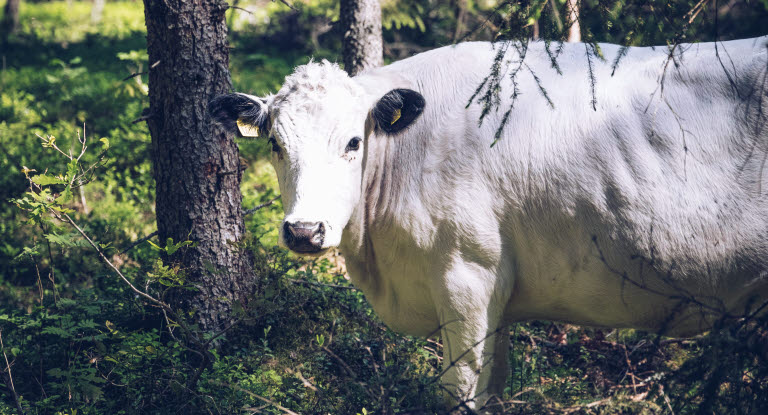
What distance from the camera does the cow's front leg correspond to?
13.2ft

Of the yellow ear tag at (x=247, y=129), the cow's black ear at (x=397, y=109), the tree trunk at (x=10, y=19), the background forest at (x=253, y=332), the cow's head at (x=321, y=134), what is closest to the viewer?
the background forest at (x=253, y=332)

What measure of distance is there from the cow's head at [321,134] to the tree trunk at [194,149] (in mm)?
777

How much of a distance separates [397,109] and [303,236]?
3.80 feet

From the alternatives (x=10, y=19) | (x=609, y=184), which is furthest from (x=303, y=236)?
(x=10, y=19)

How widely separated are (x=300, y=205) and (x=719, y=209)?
255cm

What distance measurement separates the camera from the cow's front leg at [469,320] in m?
4.01

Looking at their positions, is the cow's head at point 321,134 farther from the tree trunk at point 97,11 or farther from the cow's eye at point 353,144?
the tree trunk at point 97,11

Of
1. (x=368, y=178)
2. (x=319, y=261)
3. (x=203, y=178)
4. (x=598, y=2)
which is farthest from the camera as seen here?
(x=319, y=261)

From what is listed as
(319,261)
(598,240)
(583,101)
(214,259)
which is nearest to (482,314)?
(598,240)

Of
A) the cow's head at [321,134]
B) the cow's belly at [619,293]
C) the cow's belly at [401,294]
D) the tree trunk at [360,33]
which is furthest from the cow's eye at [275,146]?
the tree trunk at [360,33]

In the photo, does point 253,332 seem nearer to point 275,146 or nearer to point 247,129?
point 247,129

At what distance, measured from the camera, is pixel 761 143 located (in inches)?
150

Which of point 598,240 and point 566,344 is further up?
point 598,240

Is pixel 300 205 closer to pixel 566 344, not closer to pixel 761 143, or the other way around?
pixel 761 143
